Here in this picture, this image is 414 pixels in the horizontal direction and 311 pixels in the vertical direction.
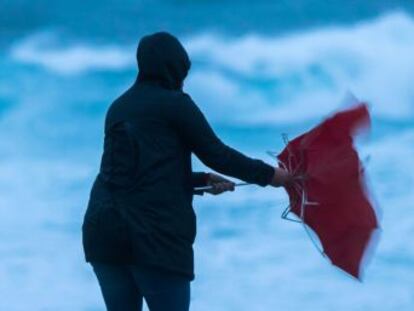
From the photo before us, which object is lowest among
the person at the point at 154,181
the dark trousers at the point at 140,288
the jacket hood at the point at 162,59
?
the dark trousers at the point at 140,288

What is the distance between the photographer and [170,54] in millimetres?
1813

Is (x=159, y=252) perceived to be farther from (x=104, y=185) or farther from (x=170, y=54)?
(x=170, y=54)

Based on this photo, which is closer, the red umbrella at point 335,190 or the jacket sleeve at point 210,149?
the jacket sleeve at point 210,149

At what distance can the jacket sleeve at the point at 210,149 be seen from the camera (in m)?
1.75

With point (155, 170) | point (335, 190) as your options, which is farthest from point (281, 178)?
point (155, 170)

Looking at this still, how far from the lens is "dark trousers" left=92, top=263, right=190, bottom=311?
5.73ft

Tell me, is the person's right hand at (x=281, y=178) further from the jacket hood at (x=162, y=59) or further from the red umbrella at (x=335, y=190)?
the jacket hood at (x=162, y=59)

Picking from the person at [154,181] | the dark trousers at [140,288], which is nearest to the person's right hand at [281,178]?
the person at [154,181]

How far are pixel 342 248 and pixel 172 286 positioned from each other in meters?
0.42

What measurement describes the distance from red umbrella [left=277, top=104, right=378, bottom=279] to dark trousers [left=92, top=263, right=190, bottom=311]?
0.34 m

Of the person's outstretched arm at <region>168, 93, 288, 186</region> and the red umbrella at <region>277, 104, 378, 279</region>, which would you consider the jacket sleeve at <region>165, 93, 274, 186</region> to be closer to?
the person's outstretched arm at <region>168, 93, 288, 186</region>

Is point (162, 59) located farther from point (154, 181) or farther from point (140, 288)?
point (140, 288)

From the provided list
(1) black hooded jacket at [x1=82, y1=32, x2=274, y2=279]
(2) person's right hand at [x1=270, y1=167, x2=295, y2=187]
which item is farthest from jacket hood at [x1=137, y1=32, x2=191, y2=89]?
(2) person's right hand at [x1=270, y1=167, x2=295, y2=187]

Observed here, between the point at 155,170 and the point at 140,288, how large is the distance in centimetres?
26
